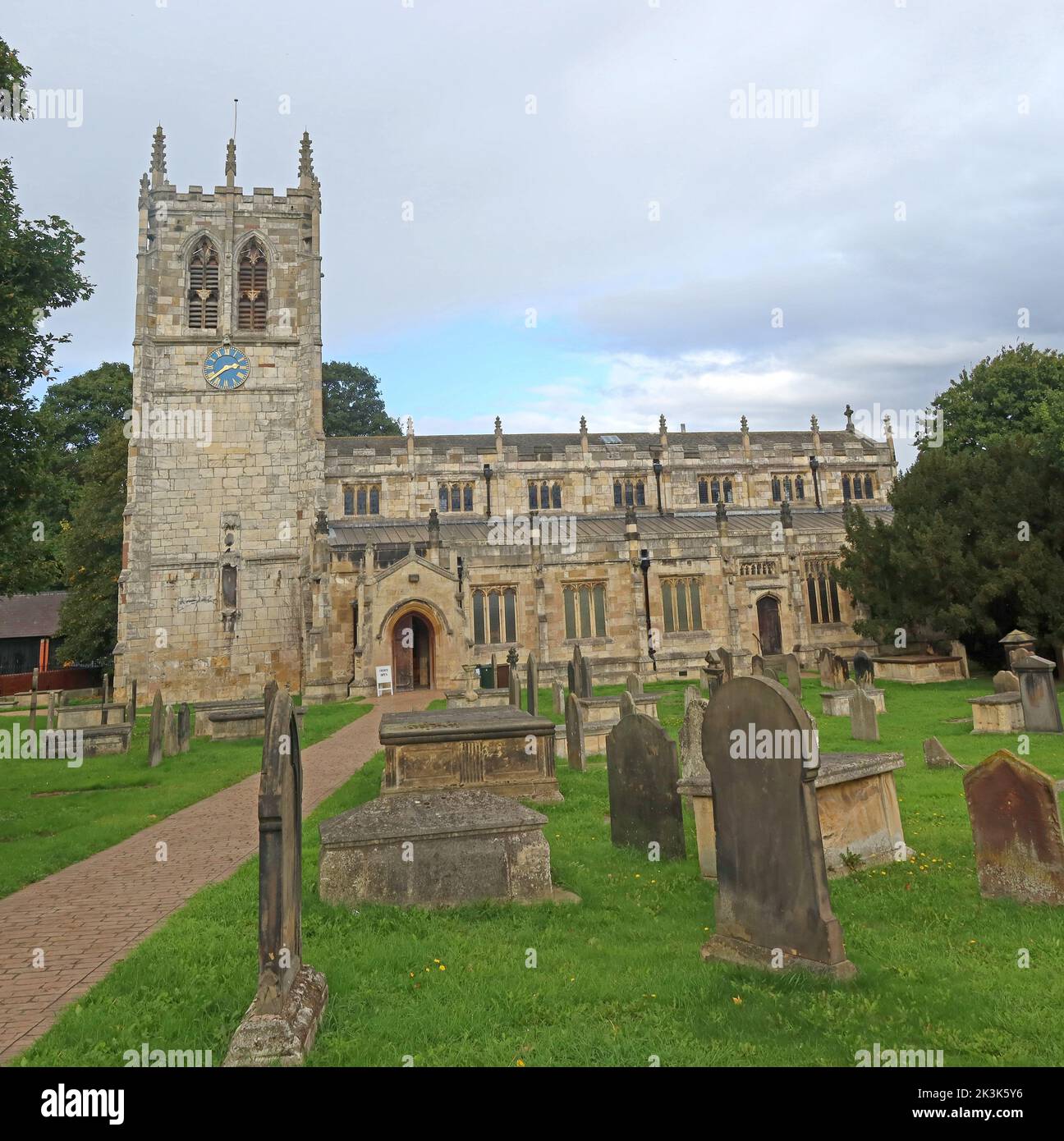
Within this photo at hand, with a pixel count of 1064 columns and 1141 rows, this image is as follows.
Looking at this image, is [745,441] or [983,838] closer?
[983,838]

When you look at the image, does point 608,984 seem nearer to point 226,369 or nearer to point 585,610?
point 585,610

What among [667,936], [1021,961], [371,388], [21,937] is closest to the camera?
[1021,961]

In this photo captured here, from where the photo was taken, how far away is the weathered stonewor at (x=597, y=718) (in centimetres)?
1359

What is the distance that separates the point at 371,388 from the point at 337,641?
118 ft

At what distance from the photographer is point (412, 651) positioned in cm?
2875

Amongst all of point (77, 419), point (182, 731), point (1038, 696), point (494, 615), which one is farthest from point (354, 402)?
point (1038, 696)

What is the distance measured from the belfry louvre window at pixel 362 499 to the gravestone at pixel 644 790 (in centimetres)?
2837

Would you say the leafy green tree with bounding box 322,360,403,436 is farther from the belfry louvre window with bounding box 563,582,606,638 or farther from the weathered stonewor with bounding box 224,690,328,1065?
the weathered stonewor with bounding box 224,690,328,1065

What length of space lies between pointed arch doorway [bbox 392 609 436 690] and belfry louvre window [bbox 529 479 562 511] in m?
10.4

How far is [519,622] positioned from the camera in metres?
29.4

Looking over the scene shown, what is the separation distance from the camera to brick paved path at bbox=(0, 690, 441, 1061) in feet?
15.0

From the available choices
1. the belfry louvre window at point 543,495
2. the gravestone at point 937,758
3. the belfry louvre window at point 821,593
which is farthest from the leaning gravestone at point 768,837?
the belfry louvre window at point 543,495

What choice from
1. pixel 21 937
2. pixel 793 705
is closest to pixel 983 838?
pixel 793 705

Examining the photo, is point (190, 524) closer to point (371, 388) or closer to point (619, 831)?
point (619, 831)
